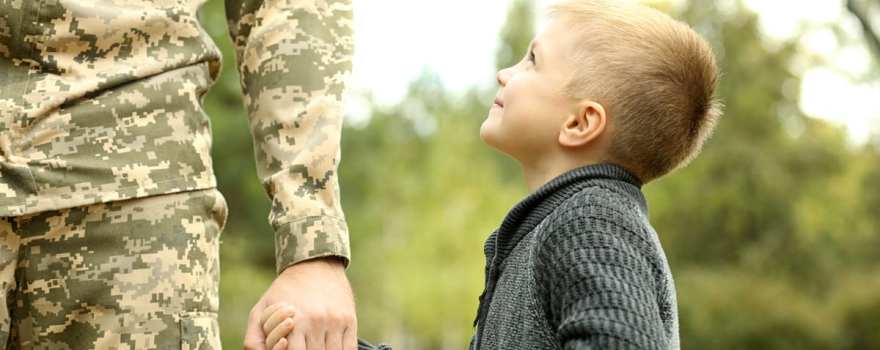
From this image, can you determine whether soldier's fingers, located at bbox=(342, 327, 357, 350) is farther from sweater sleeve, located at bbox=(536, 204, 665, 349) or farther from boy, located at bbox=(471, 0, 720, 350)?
sweater sleeve, located at bbox=(536, 204, 665, 349)

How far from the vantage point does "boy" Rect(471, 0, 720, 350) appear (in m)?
2.44

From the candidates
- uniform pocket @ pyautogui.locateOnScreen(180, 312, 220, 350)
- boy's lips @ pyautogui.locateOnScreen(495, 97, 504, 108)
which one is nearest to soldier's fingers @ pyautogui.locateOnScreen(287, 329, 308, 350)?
uniform pocket @ pyautogui.locateOnScreen(180, 312, 220, 350)

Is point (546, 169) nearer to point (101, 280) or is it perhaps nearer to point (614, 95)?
point (614, 95)

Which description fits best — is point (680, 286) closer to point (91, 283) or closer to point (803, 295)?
point (803, 295)

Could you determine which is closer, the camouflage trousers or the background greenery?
the camouflage trousers

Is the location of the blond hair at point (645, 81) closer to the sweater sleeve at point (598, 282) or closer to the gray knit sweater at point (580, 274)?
the gray knit sweater at point (580, 274)

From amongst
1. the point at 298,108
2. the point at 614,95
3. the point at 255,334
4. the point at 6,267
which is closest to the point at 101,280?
the point at 6,267

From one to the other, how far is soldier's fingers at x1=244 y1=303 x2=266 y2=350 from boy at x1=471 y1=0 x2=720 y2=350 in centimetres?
49

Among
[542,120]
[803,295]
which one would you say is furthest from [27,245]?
[803,295]

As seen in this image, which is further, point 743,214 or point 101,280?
point 743,214

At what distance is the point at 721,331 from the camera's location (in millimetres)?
23453

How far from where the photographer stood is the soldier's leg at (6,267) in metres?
2.36

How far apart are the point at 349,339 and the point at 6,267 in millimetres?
689

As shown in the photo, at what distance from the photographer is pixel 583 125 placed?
2775mm
